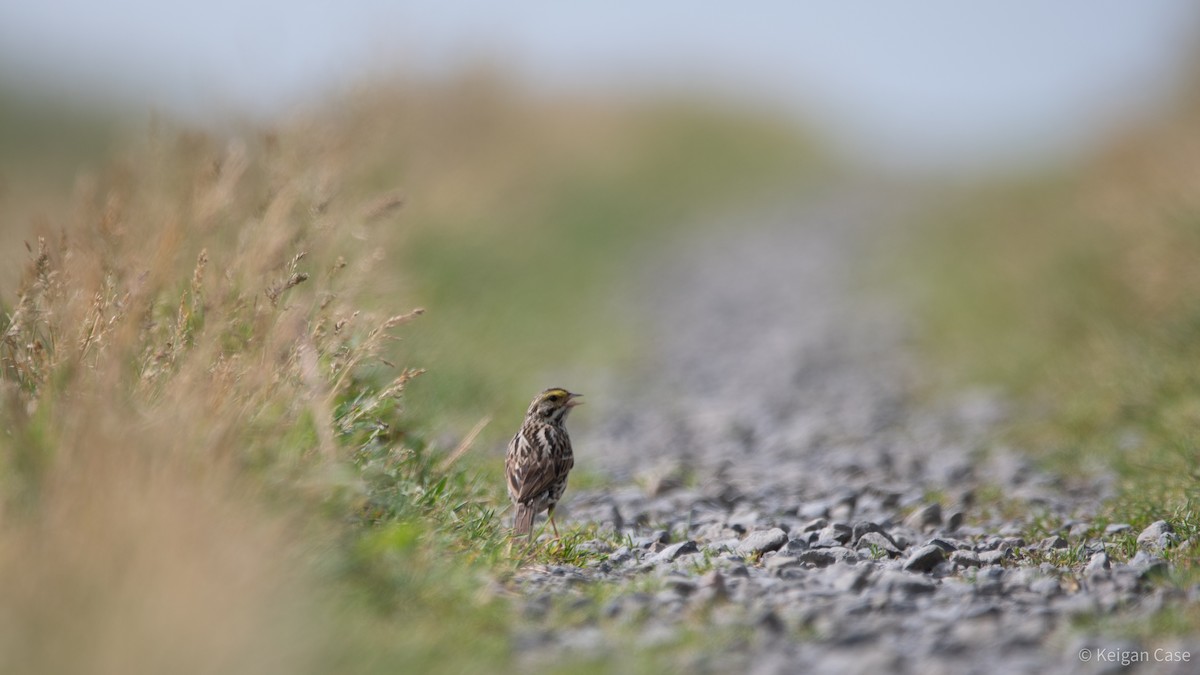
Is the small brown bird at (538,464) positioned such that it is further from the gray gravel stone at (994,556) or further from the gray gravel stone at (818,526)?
the gray gravel stone at (994,556)

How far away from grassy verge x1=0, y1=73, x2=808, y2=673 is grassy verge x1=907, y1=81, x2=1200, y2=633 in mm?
2859

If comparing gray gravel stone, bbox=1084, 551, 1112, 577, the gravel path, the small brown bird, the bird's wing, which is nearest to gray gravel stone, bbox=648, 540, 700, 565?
the gravel path

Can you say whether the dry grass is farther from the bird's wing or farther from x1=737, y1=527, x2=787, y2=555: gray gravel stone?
x1=737, y1=527, x2=787, y2=555: gray gravel stone

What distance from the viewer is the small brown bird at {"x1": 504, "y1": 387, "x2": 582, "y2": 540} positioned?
5.91 meters

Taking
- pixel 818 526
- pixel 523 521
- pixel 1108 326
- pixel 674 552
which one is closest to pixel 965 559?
pixel 818 526

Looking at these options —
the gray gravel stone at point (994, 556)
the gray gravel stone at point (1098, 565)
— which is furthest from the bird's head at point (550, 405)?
the gray gravel stone at point (1098, 565)

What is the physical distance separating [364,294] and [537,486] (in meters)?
2.89

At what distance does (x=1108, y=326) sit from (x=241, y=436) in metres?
7.22

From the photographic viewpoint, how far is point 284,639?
373 cm

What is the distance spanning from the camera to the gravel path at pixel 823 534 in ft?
14.4

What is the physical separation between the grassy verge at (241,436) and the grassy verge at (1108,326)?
286 cm

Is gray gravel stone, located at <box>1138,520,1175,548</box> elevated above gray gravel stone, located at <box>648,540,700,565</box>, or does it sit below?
below

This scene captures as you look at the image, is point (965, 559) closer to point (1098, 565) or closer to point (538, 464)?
point (1098, 565)

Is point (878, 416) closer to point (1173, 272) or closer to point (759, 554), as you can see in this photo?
point (1173, 272)
